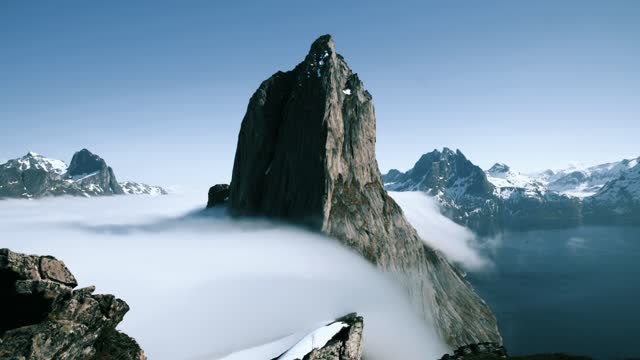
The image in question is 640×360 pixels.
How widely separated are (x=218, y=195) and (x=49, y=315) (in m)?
142

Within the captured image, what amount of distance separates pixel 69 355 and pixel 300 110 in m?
93.6

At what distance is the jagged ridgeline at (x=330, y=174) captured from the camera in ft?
368

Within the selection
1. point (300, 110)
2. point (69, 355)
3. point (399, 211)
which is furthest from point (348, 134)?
point (69, 355)

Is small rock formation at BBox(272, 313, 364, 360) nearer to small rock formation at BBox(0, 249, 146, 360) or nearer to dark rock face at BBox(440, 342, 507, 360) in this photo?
dark rock face at BBox(440, 342, 507, 360)

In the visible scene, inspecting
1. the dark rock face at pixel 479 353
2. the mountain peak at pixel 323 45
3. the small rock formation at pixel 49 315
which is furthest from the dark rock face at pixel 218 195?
the small rock formation at pixel 49 315

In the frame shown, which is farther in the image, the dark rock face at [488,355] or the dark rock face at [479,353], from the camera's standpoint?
the dark rock face at [479,353]

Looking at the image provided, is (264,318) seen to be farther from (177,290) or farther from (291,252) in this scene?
(291,252)

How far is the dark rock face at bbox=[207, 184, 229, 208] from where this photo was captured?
171 m

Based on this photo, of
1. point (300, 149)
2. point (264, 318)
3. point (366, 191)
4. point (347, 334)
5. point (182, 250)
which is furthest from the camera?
point (366, 191)

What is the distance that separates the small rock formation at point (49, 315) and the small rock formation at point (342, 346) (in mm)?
27157

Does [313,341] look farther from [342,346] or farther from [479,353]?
[479,353]

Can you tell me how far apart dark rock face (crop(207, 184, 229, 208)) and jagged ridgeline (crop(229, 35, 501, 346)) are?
114ft

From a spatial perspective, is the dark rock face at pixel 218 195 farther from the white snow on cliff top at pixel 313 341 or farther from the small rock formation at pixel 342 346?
the small rock formation at pixel 342 346

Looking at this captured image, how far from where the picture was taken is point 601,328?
575 feet
